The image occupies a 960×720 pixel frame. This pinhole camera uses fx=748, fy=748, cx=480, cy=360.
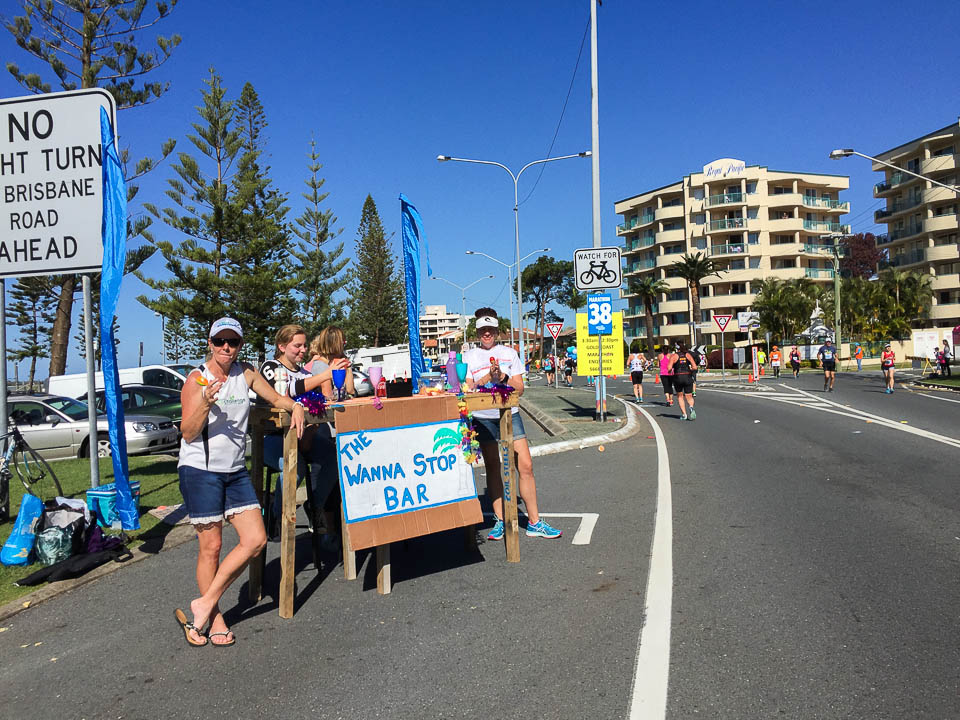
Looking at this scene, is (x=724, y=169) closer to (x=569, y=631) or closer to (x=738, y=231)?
(x=738, y=231)

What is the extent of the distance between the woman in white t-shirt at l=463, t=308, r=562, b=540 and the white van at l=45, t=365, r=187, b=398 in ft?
50.5

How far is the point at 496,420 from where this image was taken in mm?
5816

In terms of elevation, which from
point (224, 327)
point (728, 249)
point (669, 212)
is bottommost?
point (224, 327)

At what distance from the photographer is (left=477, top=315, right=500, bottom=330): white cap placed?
6039 millimetres

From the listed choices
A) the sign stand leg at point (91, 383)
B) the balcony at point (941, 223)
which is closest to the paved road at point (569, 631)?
the sign stand leg at point (91, 383)

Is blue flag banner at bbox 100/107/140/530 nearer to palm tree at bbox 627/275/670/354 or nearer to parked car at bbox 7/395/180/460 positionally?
parked car at bbox 7/395/180/460

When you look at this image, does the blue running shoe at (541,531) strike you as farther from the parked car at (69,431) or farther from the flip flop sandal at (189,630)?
the parked car at (69,431)

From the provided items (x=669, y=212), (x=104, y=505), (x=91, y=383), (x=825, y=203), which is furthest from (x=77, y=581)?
(x=825, y=203)

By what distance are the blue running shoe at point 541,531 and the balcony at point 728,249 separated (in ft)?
252

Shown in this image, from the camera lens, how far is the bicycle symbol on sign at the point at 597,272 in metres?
15.8

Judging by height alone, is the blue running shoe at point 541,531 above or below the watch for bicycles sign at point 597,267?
below

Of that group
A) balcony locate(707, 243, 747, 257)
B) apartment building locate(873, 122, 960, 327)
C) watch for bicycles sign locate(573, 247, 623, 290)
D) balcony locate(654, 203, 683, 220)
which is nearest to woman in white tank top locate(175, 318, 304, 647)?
watch for bicycles sign locate(573, 247, 623, 290)

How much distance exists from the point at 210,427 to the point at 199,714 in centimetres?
147

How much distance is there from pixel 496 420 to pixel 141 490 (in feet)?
17.7
